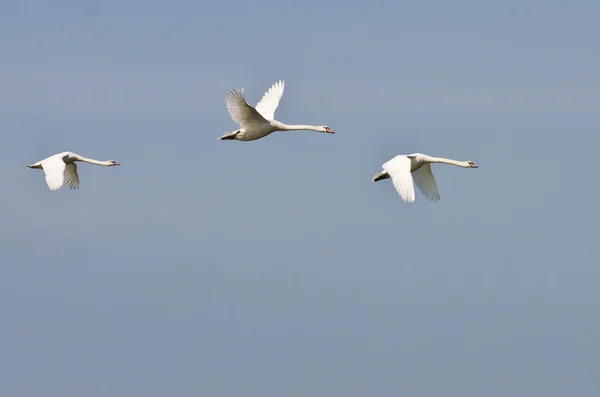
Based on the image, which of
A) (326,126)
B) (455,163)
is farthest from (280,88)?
(455,163)

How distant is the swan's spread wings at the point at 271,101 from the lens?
2808 inches

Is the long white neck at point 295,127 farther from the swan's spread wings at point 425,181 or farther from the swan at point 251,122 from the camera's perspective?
the swan's spread wings at point 425,181

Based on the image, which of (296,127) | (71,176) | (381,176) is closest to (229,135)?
(296,127)

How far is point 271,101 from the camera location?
237 feet

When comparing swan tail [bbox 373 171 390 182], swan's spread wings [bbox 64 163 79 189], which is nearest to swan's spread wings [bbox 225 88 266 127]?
swan tail [bbox 373 171 390 182]

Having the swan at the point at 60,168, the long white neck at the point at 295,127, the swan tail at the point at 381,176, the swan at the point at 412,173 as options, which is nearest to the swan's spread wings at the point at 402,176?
the swan at the point at 412,173

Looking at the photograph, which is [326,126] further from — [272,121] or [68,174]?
[68,174]

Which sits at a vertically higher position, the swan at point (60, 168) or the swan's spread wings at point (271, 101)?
the swan's spread wings at point (271, 101)

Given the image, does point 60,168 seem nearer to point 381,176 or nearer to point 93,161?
point 93,161

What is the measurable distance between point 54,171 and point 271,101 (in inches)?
399

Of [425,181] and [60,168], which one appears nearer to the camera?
[425,181]

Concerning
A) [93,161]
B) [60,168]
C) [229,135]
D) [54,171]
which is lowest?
[54,171]

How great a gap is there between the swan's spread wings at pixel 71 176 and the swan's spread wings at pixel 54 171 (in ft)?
3.87

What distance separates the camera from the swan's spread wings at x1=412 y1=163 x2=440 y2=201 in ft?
219
